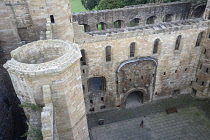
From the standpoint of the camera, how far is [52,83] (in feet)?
30.6

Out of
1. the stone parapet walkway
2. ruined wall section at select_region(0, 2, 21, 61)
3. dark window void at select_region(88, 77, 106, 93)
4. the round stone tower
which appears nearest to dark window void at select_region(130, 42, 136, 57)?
dark window void at select_region(88, 77, 106, 93)

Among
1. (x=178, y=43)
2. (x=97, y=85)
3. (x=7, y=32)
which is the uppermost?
(x=7, y=32)

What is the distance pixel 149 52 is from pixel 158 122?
7219 millimetres

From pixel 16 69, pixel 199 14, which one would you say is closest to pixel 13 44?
pixel 16 69

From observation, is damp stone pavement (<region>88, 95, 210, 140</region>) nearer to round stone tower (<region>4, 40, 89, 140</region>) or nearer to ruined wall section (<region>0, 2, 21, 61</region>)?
round stone tower (<region>4, 40, 89, 140</region>)

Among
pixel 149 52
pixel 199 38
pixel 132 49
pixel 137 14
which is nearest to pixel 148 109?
pixel 149 52

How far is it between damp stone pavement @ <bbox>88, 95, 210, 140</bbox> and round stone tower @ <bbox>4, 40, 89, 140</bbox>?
7.91 m

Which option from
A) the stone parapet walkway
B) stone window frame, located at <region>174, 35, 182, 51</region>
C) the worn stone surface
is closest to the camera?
the worn stone surface

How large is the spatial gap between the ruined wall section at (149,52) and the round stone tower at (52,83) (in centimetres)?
616

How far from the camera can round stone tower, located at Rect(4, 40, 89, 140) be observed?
894 centimetres

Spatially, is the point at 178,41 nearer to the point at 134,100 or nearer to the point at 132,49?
the point at 132,49

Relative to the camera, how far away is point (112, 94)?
811 inches

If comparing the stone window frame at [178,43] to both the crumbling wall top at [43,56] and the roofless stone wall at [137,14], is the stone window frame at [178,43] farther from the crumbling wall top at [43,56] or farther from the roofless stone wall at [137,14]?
the crumbling wall top at [43,56]

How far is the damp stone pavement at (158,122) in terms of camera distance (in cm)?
1870
